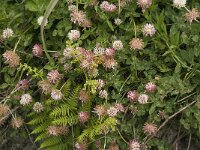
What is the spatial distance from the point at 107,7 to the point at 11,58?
744 mm

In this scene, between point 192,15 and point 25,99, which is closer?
point 192,15

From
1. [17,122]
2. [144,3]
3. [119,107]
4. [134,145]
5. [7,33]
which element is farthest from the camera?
[7,33]

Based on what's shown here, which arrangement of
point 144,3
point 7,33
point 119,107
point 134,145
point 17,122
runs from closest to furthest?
point 134,145 → point 119,107 → point 144,3 → point 17,122 → point 7,33

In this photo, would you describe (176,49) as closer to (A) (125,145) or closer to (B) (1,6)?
(A) (125,145)

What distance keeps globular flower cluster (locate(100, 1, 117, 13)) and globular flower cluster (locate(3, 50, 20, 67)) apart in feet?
2.24

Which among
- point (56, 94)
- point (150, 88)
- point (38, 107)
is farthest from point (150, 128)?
point (38, 107)

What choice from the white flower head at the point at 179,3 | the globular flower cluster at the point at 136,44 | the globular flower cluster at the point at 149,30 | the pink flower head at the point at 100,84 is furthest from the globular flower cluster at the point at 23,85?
the white flower head at the point at 179,3

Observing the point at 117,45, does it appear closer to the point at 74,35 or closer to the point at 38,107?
the point at 74,35

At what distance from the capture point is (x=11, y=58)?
319 cm

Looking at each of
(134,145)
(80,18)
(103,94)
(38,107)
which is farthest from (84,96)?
(80,18)

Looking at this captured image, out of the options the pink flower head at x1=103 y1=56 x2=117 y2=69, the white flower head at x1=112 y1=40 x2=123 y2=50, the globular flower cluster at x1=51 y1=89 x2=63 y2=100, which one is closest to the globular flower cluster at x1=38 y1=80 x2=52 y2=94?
the globular flower cluster at x1=51 y1=89 x2=63 y2=100

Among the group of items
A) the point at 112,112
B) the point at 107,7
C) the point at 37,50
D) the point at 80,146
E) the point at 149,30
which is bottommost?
the point at 80,146

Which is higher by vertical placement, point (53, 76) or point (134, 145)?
point (53, 76)

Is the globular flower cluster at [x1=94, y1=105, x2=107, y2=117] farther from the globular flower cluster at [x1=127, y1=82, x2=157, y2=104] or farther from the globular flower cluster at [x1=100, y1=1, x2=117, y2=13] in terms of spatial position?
the globular flower cluster at [x1=100, y1=1, x2=117, y2=13]
